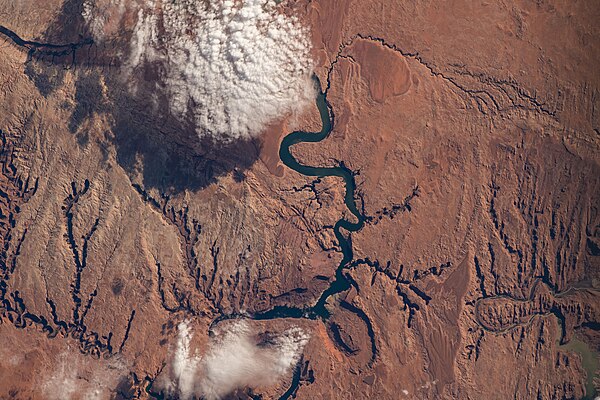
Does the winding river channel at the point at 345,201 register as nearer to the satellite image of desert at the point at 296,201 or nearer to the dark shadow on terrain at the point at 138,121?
the satellite image of desert at the point at 296,201

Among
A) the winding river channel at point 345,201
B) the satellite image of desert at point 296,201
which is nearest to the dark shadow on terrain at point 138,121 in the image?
the satellite image of desert at point 296,201

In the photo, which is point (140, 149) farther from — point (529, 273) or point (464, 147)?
point (529, 273)

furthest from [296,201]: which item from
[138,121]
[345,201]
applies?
[138,121]

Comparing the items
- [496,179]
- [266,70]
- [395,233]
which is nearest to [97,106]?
[266,70]

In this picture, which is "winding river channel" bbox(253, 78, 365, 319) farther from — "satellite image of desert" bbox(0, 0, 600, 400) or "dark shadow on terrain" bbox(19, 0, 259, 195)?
"dark shadow on terrain" bbox(19, 0, 259, 195)

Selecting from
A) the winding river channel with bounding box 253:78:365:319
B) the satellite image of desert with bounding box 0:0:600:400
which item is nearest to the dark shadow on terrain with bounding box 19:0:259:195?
the satellite image of desert with bounding box 0:0:600:400

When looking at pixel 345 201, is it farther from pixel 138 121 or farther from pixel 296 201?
pixel 138 121
